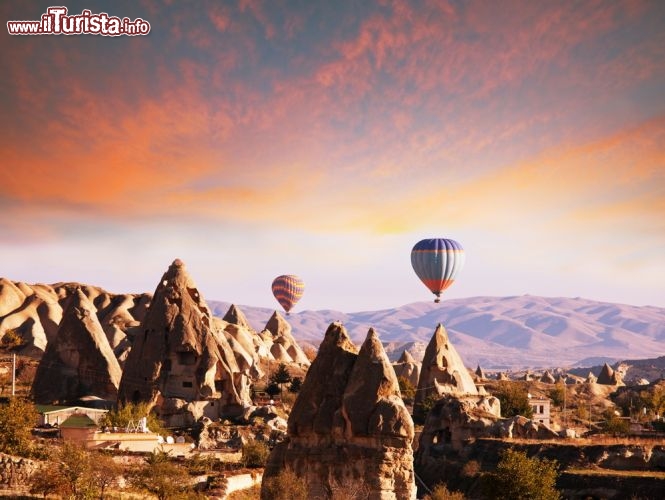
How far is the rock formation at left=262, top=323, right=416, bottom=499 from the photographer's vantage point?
89.2ft

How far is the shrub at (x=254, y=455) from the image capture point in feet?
130

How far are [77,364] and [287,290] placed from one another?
68.4 m

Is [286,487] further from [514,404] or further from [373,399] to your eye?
[514,404]

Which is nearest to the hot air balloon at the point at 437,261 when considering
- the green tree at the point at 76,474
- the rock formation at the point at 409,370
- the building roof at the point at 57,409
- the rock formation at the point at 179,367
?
the rock formation at the point at 409,370

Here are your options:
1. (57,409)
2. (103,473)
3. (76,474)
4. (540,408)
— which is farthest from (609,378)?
(76,474)

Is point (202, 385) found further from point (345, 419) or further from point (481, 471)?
point (345, 419)

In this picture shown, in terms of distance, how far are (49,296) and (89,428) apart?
2546 inches

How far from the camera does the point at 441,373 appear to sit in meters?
67.9

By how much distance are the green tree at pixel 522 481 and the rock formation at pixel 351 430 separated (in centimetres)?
906

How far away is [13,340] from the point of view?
79312 mm

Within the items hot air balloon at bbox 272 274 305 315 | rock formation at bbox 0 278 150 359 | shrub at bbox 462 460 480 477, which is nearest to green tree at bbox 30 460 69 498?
shrub at bbox 462 460 480 477

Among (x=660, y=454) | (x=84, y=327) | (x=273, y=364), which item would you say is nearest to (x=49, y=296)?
(x=273, y=364)

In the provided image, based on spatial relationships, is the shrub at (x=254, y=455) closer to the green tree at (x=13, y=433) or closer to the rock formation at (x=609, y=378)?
the green tree at (x=13, y=433)

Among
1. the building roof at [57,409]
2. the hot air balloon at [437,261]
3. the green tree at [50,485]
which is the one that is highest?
the hot air balloon at [437,261]
